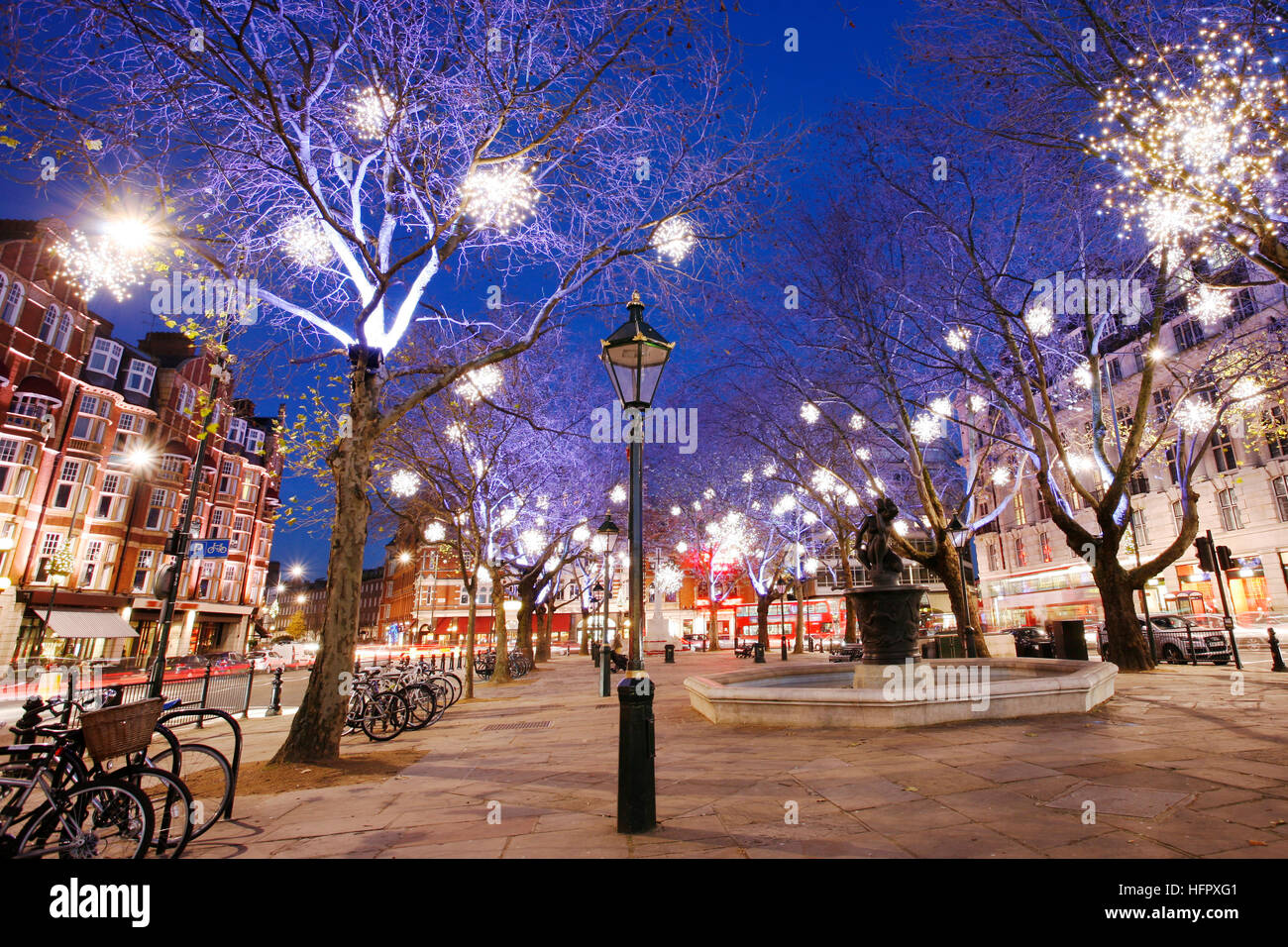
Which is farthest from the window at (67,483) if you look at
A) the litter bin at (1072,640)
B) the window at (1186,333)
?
the window at (1186,333)

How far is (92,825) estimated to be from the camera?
3.88 meters

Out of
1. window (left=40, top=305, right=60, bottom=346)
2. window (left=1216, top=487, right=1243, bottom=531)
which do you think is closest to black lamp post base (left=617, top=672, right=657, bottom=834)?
window (left=40, top=305, right=60, bottom=346)

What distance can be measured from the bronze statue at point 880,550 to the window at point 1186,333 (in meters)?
33.4

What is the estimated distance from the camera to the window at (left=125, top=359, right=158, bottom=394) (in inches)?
1398

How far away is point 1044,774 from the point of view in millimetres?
5262

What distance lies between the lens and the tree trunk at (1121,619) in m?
13.6

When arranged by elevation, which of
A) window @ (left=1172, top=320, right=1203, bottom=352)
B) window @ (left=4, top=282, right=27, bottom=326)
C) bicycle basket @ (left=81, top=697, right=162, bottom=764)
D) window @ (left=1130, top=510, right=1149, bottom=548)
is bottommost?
bicycle basket @ (left=81, top=697, right=162, bottom=764)

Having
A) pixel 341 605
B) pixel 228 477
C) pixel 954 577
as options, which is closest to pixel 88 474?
pixel 228 477

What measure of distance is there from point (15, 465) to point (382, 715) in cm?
3039

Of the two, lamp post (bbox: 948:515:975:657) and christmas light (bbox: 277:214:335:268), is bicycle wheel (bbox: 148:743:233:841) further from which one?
lamp post (bbox: 948:515:975:657)

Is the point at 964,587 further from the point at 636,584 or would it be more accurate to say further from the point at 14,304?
the point at 14,304

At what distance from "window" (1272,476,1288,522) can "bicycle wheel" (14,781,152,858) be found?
42162mm
